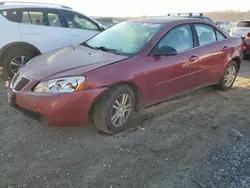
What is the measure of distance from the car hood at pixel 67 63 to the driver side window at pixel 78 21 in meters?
2.53

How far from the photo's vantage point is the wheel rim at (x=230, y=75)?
572 cm

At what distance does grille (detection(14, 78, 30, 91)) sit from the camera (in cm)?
342

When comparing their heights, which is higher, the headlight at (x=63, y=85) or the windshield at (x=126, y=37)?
the windshield at (x=126, y=37)

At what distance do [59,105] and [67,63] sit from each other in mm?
716

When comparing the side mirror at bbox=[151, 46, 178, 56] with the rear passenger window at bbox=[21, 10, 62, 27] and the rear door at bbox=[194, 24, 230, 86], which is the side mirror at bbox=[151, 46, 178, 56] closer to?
the rear door at bbox=[194, 24, 230, 86]

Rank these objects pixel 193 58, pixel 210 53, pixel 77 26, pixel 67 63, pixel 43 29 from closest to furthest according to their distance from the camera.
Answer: pixel 67 63 → pixel 193 58 → pixel 210 53 → pixel 43 29 → pixel 77 26

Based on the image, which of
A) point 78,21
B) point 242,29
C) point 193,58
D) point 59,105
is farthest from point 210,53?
point 242,29

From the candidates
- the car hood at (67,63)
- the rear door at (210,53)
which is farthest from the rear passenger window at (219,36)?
the car hood at (67,63)

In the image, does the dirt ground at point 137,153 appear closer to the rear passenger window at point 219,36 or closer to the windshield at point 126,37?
the windshield at point 126,37

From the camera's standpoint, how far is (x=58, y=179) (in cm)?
275

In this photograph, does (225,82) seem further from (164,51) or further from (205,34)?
(164,51)

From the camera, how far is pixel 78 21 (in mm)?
6699

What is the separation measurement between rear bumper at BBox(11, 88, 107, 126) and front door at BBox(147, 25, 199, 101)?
0.95m

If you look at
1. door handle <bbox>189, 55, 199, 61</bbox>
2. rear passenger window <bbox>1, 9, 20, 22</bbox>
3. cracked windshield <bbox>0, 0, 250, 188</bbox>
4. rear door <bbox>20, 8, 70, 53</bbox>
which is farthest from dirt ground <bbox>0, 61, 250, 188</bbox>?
rear passenger window <bbox>1, 9, 20, 22</bbox>
